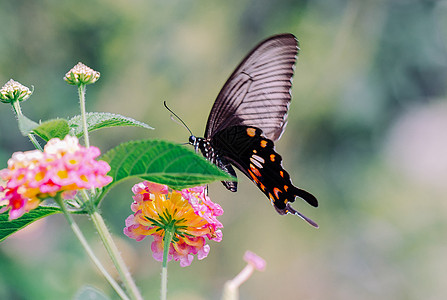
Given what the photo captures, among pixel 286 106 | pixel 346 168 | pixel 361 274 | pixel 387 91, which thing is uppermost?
pixel 286 106

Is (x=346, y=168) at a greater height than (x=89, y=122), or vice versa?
(x=89, y=122)

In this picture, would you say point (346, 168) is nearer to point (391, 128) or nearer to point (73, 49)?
point (391, 128)

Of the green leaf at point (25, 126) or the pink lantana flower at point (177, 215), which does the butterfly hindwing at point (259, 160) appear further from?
the green leaf at point (25, 126)

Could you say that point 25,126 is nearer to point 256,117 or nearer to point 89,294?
point 89,294

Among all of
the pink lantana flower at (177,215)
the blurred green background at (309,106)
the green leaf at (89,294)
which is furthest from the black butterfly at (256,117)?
the blurred green background at (309,106)

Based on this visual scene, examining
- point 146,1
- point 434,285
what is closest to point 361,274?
point 434,285

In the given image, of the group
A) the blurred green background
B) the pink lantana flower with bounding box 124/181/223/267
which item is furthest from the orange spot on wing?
the blurred green background

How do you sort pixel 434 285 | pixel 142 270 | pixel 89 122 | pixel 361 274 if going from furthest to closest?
pixel 361 274, pixel 434 285, pixel 142 270, pixel 89 122
